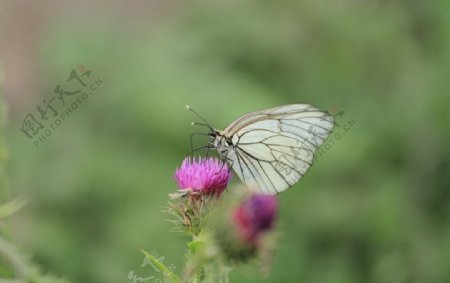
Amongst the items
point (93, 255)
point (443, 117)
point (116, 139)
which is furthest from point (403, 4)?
point (93, 255)

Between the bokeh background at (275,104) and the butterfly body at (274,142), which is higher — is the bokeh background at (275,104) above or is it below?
above

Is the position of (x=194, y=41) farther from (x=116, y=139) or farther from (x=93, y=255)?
(x=93, y=255)

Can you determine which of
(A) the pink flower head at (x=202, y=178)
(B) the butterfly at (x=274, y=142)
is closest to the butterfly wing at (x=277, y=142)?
(B) the butterfly at (x=274, y=142)

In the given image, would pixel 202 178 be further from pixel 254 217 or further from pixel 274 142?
pixel 274 142

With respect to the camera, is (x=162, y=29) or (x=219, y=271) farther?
(x=162, y=29)

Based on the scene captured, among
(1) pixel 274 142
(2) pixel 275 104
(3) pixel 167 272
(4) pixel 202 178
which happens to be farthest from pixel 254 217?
(2) pixel 275 104

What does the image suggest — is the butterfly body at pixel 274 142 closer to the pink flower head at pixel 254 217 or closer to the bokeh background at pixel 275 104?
the pink flower head at pixel 254 217

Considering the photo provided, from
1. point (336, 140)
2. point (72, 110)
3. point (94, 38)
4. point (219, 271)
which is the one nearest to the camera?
point (219, 271)

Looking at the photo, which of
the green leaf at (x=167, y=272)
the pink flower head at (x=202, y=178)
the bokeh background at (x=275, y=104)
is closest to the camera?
the green leaf at (x=167, y=272)
